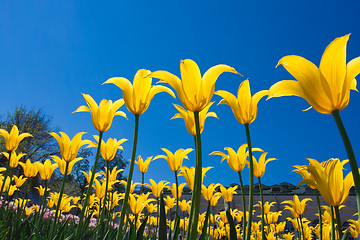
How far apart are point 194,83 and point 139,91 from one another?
474 mm

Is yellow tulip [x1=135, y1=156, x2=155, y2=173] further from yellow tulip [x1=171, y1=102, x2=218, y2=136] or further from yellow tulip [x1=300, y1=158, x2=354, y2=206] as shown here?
yellow tulip [x1=300, y1=158, x2=354, y2=206]

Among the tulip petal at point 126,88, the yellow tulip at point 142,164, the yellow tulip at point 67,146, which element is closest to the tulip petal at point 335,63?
the tulip petal at point 126,88

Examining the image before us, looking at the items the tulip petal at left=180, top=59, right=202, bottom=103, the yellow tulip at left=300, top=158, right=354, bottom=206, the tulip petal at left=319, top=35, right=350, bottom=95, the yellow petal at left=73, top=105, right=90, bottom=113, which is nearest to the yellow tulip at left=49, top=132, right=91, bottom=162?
the yellow petal at left=73, top=105, right=90, bottom=113

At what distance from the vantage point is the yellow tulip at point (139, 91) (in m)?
1.88

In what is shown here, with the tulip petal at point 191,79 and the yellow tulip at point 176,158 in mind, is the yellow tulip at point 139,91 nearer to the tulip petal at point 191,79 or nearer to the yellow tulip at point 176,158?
the tulip petal at point 191,79

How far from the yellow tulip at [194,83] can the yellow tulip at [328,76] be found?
1.38ft

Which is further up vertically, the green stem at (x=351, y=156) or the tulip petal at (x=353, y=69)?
the tulip petal at (x=353, y=69)

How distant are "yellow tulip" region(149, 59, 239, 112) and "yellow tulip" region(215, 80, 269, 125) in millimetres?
436

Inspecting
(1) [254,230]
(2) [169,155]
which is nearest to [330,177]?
(2) [169,155]

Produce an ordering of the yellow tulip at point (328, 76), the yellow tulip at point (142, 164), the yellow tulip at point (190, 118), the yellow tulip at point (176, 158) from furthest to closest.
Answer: the yellow tulip at point (142, 164) < the yellow tulip at point (176, 158) < the yellow tulip at point (190, 118) < the yellow tulip at point (328, 76)

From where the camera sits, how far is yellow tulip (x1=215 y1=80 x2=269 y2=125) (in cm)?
206

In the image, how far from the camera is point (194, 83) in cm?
162

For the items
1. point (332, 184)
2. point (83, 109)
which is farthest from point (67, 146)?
point (332, 184)

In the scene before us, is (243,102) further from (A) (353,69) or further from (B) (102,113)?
(B) (102,113)
